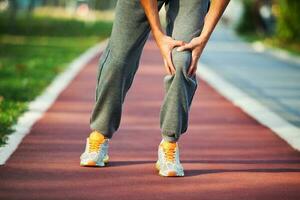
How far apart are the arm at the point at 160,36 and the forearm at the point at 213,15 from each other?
0.23 metres

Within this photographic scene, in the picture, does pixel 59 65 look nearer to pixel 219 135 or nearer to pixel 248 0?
pixel 219 135

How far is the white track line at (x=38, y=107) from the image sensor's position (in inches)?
284

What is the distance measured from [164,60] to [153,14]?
307 mm

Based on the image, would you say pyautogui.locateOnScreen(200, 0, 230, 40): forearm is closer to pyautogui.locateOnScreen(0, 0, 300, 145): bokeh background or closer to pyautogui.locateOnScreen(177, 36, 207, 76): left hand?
pyautogui.locateOnScreen(177, 36, 207, 76): left hand

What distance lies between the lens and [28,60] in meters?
18.4

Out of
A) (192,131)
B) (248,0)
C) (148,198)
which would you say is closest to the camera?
(148,198)

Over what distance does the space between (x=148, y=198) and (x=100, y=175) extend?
0.79 m

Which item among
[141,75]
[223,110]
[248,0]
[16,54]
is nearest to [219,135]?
[223,110]

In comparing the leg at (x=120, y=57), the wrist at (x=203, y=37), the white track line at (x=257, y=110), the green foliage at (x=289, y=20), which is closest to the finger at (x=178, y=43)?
the wrist at (x=203, y=37)

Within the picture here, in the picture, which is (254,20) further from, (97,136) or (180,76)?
(180,76)

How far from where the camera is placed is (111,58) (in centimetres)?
625

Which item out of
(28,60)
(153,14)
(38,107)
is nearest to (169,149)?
(153,14)

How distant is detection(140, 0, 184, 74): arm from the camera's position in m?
6.05

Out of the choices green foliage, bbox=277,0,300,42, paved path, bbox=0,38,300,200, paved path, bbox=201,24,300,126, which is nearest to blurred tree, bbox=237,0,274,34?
green foliage, bbox=277,0,300,42
